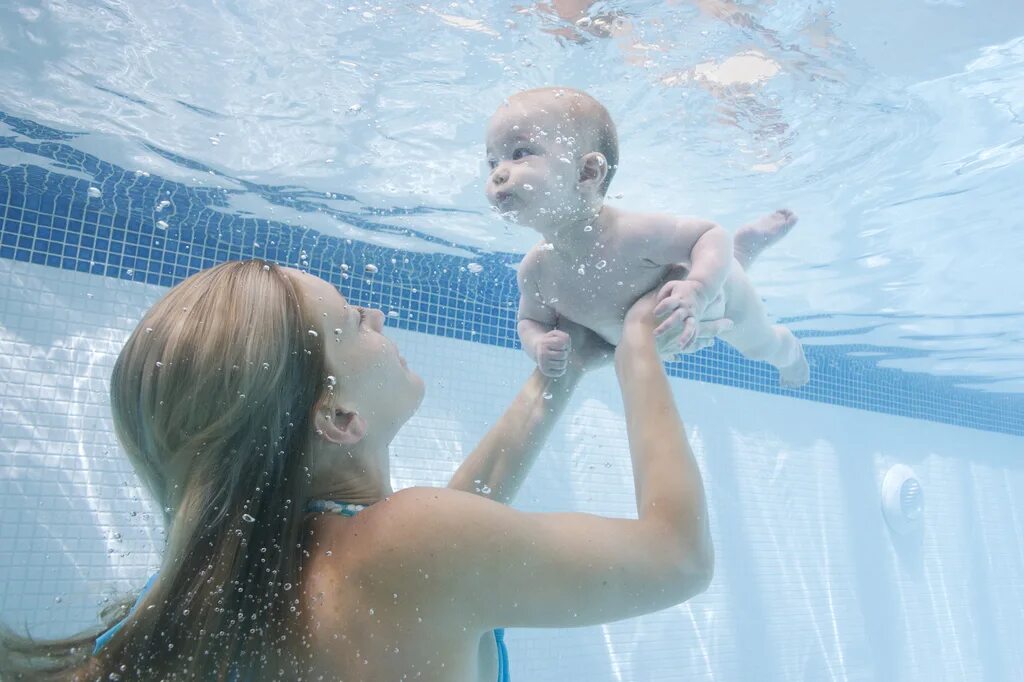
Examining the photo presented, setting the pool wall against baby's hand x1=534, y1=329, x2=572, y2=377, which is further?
the pool wall

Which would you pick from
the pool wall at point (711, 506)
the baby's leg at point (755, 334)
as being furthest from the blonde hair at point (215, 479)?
the pool wall at point (711, 506)

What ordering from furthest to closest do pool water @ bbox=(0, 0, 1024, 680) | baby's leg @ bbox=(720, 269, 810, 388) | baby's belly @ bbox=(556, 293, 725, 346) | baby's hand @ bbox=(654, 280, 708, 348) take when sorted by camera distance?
pool water @ bbox=(0, 0, 1024, 680), baby's leg @ bbox=(720, 269, 810, 388), baby's belly @ bbox=(556, 293, 725, 346), baby's hand @ bbox=(654, 280, 708, 348)

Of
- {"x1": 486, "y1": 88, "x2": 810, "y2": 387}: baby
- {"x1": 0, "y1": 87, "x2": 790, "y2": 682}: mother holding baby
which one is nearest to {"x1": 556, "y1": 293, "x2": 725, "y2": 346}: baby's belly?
{"x1": 486, "y1": 88, "x2": 810, "y2": 387}: baby

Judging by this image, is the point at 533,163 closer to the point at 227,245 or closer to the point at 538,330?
the point at 538,330

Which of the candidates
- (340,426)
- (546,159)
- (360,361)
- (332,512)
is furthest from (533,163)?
(332,512)

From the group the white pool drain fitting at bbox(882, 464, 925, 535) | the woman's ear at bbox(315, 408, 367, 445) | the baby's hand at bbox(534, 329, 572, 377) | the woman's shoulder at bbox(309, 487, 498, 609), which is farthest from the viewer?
the white pool drain fitting at bbox(882, 464, 925, 535)

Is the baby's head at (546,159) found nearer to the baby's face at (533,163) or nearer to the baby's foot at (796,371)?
the baby's face at (533,163)

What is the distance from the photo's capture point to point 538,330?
3309 millimetres

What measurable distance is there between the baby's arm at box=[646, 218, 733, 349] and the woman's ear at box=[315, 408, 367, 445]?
1.11 m

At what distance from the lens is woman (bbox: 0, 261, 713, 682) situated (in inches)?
55.8

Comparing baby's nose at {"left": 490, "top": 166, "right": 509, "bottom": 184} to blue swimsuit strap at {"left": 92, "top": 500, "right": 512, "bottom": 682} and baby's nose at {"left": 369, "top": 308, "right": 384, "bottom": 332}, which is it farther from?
blue swimsuit strap at {"left": 92, "top": 500, "right": 512, "bottom": 682}

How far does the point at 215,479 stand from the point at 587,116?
2392 mm

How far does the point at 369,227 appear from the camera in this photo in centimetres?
786

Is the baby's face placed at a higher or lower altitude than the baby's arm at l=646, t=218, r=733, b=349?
higher
